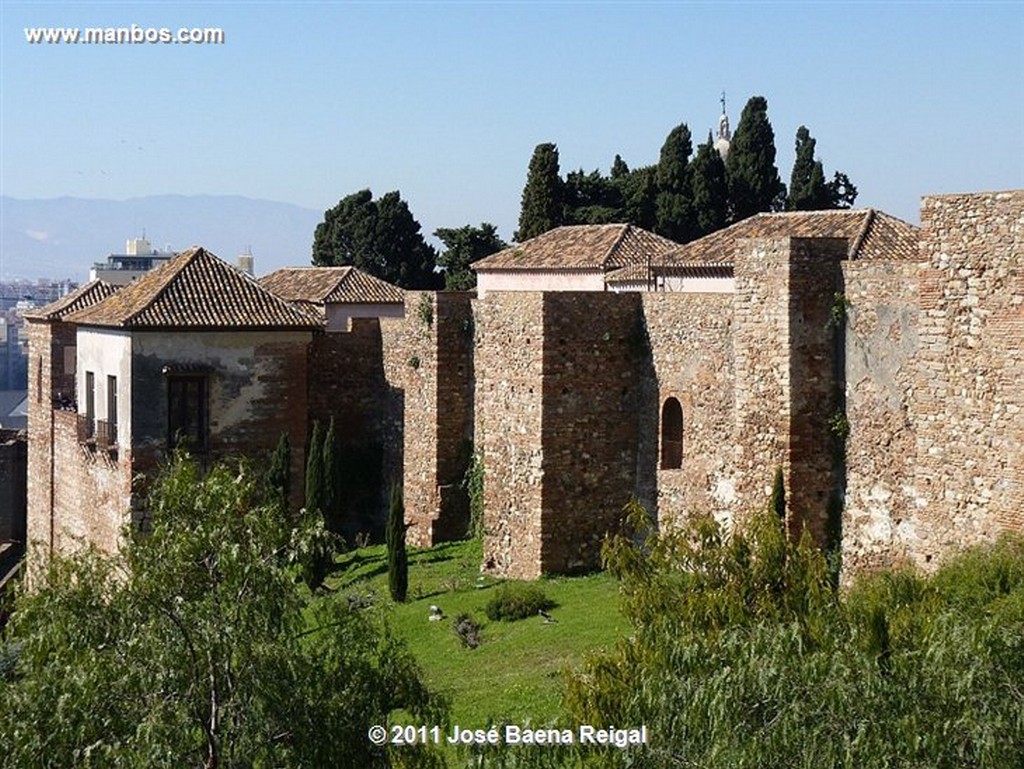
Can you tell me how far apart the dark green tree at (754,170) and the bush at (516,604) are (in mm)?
32681

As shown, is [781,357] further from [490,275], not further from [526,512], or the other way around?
[490,275]

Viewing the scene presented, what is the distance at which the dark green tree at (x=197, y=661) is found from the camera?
12.2 m

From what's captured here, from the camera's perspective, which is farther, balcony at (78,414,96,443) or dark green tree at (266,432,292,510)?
balcony at (78,414,96,443)

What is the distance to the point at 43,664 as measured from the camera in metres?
12.8

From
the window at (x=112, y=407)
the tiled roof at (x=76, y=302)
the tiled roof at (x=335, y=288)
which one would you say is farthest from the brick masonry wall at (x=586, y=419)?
the tiled roof at (x=335, y=288)

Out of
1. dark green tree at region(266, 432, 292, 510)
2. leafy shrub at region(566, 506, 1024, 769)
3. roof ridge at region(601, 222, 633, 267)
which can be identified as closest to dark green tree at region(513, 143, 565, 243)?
roof ridge at region(601, 222, 633, 267)

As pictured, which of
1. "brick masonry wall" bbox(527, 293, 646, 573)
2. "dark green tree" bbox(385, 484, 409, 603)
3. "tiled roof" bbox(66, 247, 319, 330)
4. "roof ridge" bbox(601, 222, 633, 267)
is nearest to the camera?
"brick masonry wall" bbox(527, 293, 646, 573)

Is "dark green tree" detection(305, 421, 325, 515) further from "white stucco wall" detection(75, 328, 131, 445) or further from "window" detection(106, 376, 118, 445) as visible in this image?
"window" detection(106, 376, 118, 445)

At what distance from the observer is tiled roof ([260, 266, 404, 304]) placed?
41.1m

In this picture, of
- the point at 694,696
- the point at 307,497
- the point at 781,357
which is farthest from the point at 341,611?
the point at 307,497

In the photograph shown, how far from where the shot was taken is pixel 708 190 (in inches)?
2090

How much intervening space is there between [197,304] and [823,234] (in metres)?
10.9

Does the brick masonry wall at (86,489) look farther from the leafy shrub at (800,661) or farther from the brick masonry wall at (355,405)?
the leafy shrub at (800,661)

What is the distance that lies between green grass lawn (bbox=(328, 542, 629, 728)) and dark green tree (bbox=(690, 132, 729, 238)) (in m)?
28.3
